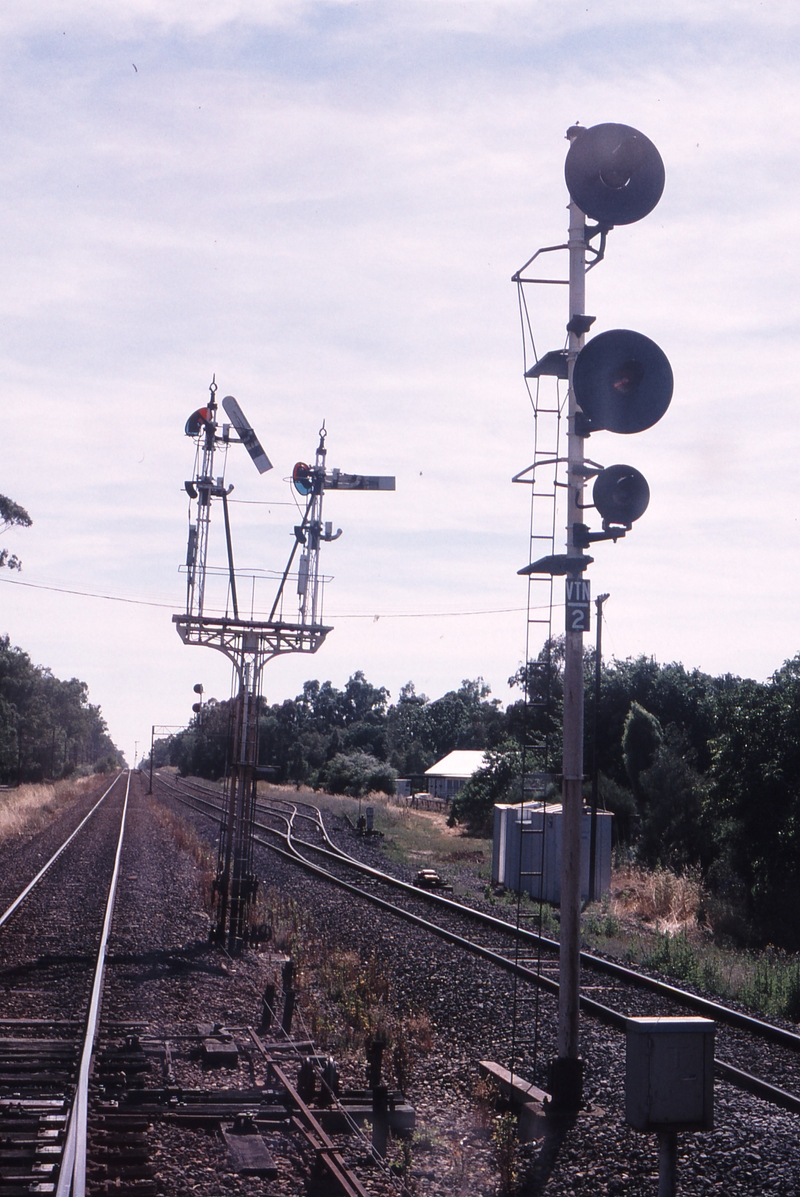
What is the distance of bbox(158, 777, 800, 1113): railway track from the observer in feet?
27.1

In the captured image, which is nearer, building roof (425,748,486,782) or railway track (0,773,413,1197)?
railway track (0,773,413,1197)

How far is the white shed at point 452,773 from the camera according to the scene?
74.6 meters

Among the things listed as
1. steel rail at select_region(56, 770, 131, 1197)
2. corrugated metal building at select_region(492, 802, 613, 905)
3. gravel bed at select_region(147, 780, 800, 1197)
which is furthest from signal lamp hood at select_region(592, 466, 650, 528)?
corrugated metal building at select_region(492, 802, 613, 905)

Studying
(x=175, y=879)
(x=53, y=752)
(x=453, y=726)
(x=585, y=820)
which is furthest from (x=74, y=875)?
(x=453, y=726)

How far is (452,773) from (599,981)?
63397 millimetres

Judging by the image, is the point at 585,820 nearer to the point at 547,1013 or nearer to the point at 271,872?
the point at 271,872

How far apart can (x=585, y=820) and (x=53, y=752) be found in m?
76.3

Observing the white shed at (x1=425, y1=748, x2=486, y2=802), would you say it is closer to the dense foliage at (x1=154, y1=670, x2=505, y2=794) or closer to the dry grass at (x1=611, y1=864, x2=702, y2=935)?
the dense foliage at (x1=154, y1=670, x2=505, y2=794)

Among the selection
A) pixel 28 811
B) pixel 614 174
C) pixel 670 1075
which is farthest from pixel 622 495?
pixel 28 811

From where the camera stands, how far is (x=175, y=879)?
1922cm

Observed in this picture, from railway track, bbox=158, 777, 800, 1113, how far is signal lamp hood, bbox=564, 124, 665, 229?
17.7 ft

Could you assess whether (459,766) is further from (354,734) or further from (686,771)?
(686,771)

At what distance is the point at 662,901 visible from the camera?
2148 centimetres

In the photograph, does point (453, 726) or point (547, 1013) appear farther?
point (453, 726)
